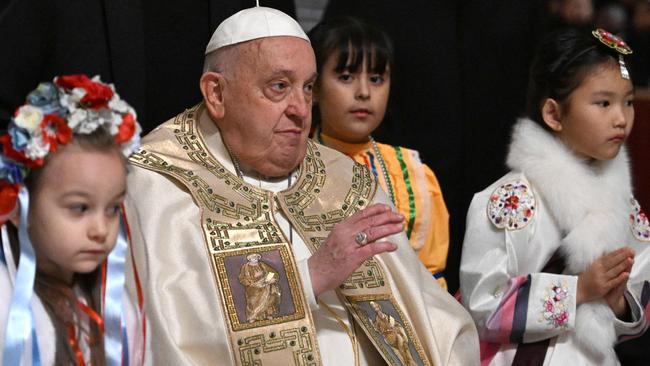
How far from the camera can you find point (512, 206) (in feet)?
11.6

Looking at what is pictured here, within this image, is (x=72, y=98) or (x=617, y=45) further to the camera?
(x=617, y=45)

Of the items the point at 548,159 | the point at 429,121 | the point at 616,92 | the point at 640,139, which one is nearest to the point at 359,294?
the point at 548,159

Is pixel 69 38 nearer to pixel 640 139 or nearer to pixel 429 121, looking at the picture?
pixel 429 121

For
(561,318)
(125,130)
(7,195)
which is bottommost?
(561,318)

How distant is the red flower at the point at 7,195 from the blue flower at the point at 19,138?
0.09 metres

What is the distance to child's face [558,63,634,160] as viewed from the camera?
358 cm

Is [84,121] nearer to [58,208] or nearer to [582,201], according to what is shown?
[58,208]

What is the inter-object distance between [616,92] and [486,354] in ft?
3.04

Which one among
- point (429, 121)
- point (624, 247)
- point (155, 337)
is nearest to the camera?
point (155, 337)

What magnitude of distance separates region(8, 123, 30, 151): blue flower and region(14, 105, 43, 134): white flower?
12mm

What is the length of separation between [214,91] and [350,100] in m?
0.89

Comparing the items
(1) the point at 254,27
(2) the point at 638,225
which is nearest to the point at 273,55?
(1) the point at 254,27

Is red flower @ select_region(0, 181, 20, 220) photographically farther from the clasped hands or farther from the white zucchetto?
the clasped hands

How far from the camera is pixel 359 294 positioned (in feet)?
10.3
